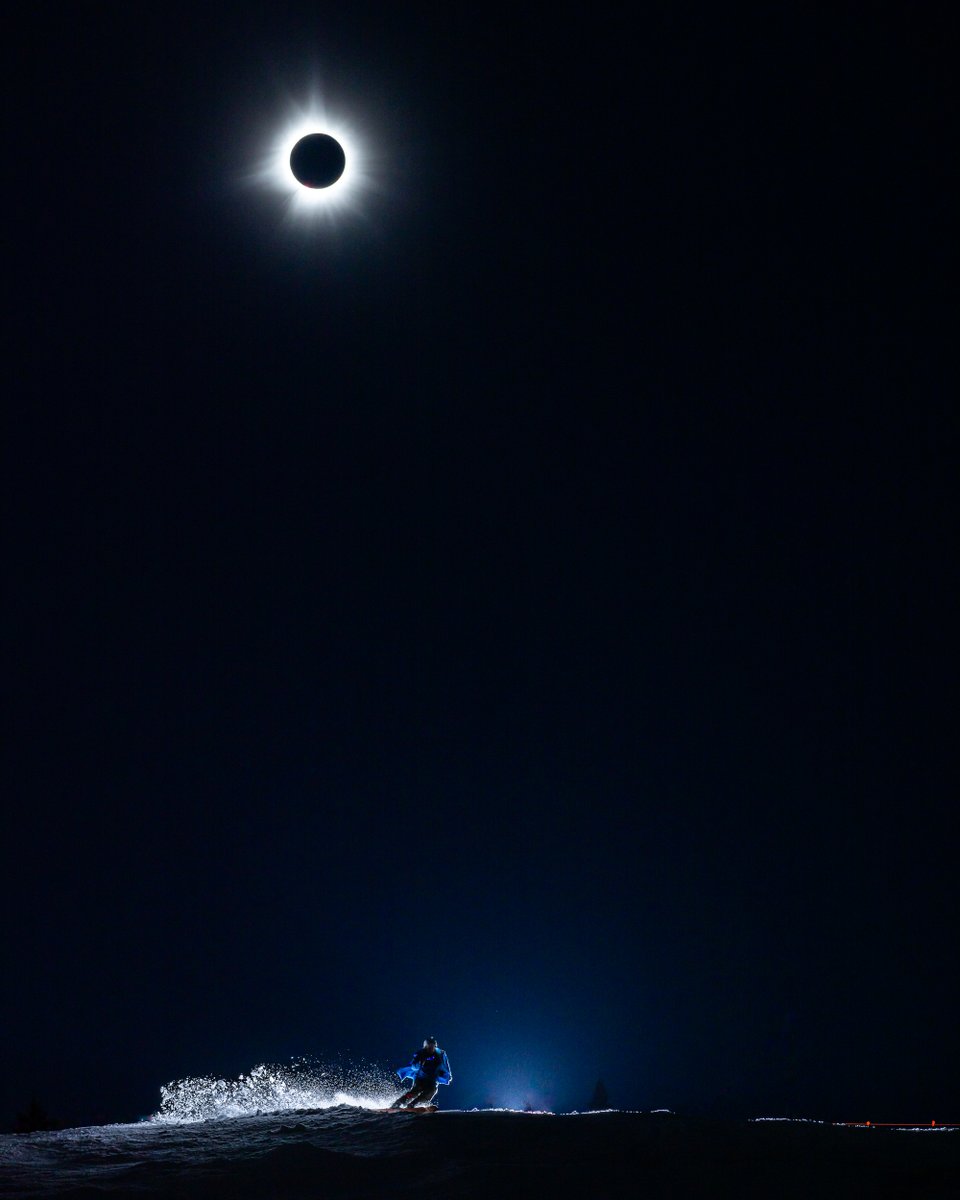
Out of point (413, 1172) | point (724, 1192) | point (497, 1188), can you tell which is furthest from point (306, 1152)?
point (724, 1192)

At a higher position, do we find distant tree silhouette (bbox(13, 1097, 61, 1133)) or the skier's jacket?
the skier's jacket

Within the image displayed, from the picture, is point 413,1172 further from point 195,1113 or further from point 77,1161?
point 195,1113

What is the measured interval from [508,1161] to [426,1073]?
10592 mm

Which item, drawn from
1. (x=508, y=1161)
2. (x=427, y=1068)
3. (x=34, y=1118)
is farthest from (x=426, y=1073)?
(x=34, y=1118)

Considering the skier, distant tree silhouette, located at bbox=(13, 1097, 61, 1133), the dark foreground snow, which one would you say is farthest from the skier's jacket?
distant tree silhouette, located at bbox=(13, 1097, 61, 1133)

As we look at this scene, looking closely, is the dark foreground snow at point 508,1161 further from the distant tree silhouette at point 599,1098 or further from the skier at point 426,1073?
the distant tree silhouette at point 599,1098

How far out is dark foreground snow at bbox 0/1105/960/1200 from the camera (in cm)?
730

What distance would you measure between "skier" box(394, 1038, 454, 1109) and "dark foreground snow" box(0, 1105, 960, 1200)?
7.21 meters

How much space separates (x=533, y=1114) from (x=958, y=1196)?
5948 mm

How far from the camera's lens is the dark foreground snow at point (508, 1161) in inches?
287

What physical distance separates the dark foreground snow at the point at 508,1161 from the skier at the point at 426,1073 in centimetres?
721

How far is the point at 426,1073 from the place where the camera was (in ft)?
58.3

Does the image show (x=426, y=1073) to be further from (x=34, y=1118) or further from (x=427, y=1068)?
(x=34, y=1118)

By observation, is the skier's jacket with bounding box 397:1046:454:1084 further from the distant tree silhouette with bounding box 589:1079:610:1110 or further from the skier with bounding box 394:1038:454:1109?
the distant tree silhouette with bounding box 589:1079:610:1110
